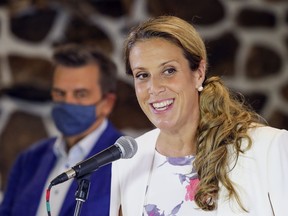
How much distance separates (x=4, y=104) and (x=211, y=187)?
182 centimetres

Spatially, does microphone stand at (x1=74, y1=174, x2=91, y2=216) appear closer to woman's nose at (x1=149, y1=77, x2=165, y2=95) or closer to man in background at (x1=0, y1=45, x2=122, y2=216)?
woman's nose at (x1=149, y1=77, x2=165, y2=95)

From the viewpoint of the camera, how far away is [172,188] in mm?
1946

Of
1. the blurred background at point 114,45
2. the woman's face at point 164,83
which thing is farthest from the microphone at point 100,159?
the blurred background at point 114,45

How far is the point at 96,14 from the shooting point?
3494 mm

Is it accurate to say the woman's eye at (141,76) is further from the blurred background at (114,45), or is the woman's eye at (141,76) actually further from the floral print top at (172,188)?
the blurred background at (114,45)

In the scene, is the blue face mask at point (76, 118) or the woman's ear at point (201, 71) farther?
the blue face mask at point (76, 118)

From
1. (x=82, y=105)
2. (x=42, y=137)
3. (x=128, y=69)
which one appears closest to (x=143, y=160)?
(x=128, y=69)

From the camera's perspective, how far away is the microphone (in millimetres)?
1677

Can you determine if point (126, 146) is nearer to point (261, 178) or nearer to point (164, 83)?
point (164, 83)

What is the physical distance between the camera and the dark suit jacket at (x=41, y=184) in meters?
2.40

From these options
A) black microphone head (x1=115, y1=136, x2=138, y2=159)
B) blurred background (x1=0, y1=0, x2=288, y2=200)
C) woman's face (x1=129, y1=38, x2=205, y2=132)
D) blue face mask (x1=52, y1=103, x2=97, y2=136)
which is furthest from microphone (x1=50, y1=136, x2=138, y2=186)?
blurred background (x1=0, y1=0, x2=288, y2=200)

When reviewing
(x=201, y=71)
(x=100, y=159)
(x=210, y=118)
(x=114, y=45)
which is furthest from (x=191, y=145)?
(x=114, y=45)

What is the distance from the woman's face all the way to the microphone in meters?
0.15

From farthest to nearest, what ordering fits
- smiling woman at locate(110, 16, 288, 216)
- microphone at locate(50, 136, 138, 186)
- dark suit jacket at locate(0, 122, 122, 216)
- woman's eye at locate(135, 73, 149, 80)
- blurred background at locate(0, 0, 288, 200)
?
blurred background at locate(0, 0, 288, 200) < dark suit jacket at locate(0, 122, 122, 216) < woman's eye at locate(135, 73, 149, 80) < smiling woman at locate(110, 16, 288, 216) < microphone at locate(50, 136, 138, 186)
